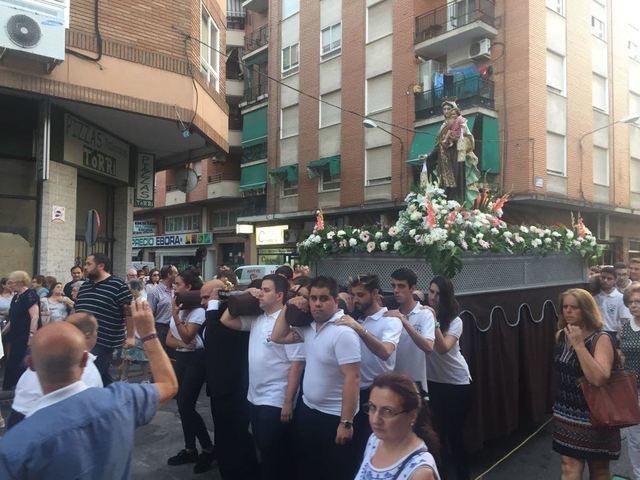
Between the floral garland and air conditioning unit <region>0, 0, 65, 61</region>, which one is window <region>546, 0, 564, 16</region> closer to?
the floral garland

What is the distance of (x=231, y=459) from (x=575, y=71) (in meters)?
21.5

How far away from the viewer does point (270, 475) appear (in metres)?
3.80

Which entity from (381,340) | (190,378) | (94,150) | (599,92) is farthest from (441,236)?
(599,92)

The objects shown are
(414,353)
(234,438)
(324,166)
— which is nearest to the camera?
(414,353)

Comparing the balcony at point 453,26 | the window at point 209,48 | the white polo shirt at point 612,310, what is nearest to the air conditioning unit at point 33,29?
the window at point 209,48

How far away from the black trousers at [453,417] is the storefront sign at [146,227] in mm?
34267

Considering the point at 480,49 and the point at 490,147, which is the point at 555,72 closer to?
the point at 480,49

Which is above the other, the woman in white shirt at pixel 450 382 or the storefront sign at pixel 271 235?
the storefront sign at pixel 271 235

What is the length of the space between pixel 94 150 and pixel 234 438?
9.06 meters

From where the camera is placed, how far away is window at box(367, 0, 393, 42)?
2242 cm

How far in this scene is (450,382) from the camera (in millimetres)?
4293

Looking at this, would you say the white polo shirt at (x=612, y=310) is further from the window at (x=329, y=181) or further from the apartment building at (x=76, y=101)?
the window at (x=329, y=181)

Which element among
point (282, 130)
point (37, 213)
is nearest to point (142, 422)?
point (37, 213)

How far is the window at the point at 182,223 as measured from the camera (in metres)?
33.0
